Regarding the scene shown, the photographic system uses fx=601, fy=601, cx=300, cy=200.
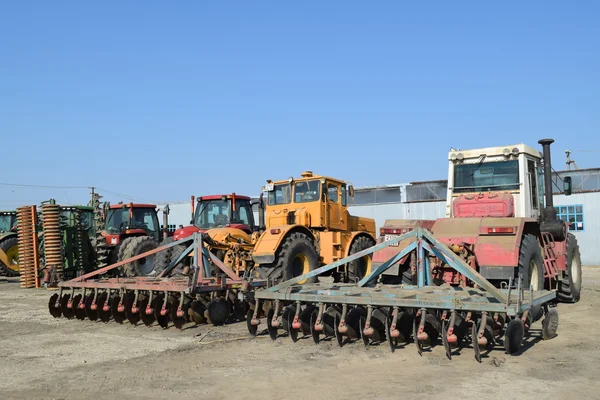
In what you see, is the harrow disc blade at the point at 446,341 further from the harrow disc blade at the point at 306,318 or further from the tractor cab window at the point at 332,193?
the tractor cab window at the point at 332,193

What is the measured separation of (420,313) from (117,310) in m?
4.71

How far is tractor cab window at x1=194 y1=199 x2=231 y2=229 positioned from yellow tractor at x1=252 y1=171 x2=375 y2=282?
146cm

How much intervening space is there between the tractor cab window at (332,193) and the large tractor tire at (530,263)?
4262 mm

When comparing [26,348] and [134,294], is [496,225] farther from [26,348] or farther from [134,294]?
[26,348]

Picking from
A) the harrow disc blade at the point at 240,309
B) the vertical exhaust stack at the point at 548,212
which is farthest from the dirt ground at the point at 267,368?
the vertical exhaust stack at the point at 548,212

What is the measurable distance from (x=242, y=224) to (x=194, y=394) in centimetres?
808

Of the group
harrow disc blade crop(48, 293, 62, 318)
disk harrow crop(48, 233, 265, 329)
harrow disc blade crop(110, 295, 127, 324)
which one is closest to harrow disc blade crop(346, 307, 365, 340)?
disk harrow crop(48, 233, 265, 329)

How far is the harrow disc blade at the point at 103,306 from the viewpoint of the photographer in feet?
30.0

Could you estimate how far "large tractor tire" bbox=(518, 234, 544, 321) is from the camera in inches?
316

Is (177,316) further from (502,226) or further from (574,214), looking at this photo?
(574,214)

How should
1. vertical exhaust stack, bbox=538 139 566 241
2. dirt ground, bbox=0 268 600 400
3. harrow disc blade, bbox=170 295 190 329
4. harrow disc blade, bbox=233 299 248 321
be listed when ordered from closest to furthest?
dirt ground, bbox=0 268 600 400
harrow disc blade, bbox=170 295 190 329
harrow disc blade, bbox=233 299 248 321
vertical exhaust stack, bbox=538 139 566 241

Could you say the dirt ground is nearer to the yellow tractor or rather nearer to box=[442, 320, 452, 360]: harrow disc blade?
box=[442, 320, 452, 360]: harrow disc blade

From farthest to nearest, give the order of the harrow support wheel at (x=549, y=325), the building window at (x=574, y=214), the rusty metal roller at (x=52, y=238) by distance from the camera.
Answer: the building window at (x=574, y=214) < the rusty metal roller at (x=52, y=238) < the harrow support wheel at (x=549, y=325)

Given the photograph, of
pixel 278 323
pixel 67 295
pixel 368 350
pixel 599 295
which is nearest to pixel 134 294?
pixel 67 295
